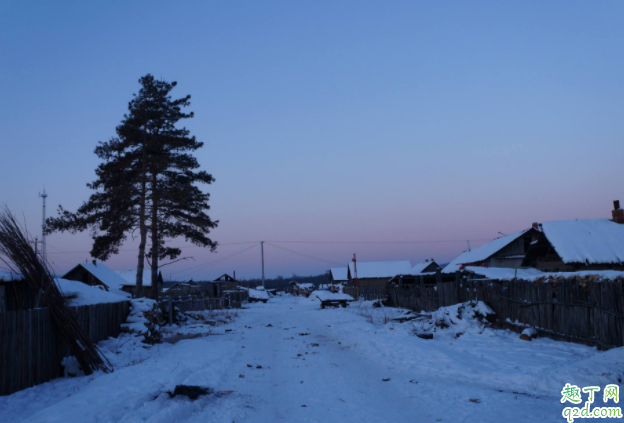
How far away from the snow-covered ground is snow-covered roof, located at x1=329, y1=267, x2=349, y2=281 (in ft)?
220

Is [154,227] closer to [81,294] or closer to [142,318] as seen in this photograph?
[142,318]

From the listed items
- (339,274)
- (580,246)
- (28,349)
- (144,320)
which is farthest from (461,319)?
(339,274)

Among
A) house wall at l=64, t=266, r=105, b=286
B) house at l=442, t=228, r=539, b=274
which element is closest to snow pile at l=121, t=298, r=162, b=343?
house at l=442, t=228, r=539, b=274

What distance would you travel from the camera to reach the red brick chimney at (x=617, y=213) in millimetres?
26141

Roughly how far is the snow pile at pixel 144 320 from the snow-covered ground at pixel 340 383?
1.84 meters

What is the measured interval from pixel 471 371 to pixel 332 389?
10.4 ft

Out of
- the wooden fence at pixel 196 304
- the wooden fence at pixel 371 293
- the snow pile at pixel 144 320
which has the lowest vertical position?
the wooden fence at pixel 371 293

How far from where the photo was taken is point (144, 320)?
645 inches

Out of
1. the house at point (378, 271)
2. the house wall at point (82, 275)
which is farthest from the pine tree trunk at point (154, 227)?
the house at point (378, 271)

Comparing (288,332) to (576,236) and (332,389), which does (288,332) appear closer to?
(332,389)

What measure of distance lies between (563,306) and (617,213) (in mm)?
18607

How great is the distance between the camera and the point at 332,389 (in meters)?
8.15

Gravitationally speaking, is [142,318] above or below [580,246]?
below

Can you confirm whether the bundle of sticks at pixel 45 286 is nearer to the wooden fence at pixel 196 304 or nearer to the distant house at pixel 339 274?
the wooden fence at pixel 196 304
